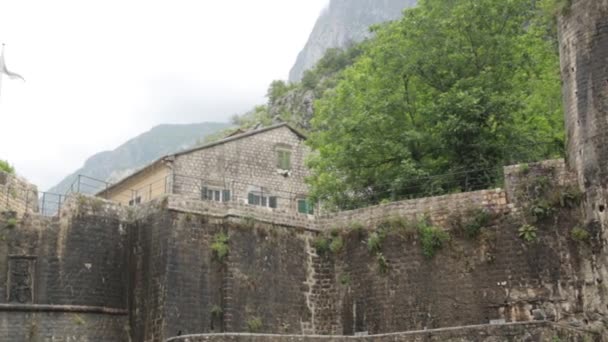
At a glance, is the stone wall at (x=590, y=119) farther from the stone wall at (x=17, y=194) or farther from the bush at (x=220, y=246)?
the stone wall at (x=17, y=194)

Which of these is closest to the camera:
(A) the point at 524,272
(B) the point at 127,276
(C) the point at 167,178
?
(A) the point at 524,272

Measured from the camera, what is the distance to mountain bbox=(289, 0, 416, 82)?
117 m

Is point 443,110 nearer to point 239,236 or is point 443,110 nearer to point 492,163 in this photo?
point 492,163

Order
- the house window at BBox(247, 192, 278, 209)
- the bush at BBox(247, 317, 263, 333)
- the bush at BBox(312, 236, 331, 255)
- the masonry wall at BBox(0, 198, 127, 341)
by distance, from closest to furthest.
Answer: the masonry wall at BBox(0, 198, 127, 341) < the bush at BBox(247, 317, 263, 333) < the bush at BBox(312, 236, 331, 255) < the house window at BBox(247, 192, 278, 209)

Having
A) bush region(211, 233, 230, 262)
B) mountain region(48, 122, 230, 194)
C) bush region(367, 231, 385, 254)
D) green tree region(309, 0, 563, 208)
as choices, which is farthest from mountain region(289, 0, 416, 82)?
bush region(211, 233, 230, 262)

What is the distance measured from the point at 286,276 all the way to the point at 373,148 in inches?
258

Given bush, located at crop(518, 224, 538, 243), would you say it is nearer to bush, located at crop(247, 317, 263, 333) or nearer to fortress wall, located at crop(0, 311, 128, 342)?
bush, located at crop(247, 317, 263, 333)

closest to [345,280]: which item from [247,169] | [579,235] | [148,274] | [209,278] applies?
[209,278]

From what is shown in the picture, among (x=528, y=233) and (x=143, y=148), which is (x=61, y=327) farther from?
(x=143, y=148)

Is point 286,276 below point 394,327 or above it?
above

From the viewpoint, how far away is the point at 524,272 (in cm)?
2375

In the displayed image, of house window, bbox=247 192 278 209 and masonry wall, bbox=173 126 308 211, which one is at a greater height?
masonry wall, bbox=173 126 308 211

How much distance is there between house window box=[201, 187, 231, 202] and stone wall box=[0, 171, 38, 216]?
10.00 meters

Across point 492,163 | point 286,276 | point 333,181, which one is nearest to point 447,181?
point 492,163
